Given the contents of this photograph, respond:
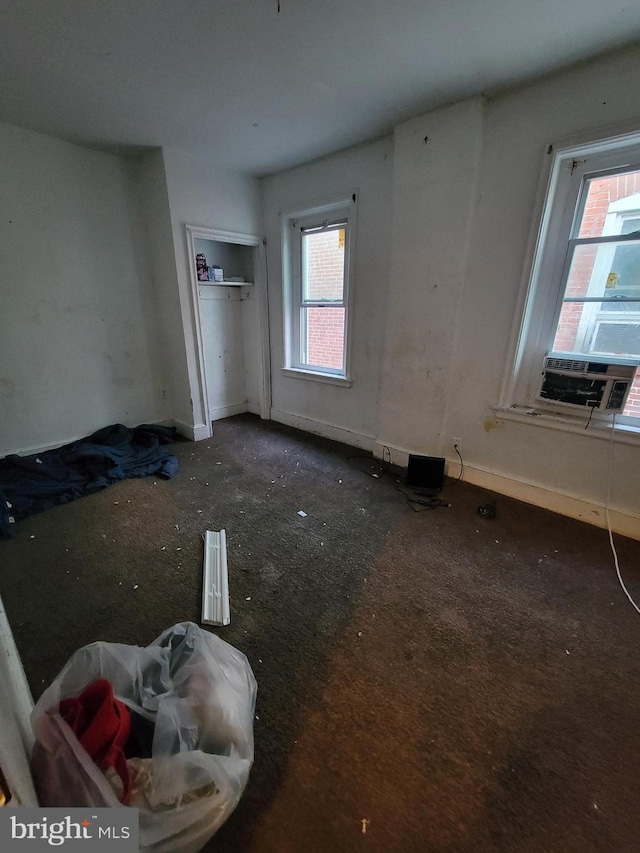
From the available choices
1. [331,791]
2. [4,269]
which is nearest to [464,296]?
[331,791]

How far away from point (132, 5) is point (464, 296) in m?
2.23

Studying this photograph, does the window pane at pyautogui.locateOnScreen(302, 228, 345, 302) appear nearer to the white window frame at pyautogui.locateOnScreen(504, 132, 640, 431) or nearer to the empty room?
the empty room

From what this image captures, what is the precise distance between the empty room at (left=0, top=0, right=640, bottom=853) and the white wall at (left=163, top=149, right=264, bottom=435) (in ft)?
0.09

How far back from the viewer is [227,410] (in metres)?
4.22

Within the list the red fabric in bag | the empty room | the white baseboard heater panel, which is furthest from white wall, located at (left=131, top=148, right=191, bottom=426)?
the red fabric in bag

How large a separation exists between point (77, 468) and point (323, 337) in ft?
8.06

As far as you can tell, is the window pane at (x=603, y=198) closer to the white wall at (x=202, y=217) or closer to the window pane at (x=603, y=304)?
the window pane at (x=603, y=304)

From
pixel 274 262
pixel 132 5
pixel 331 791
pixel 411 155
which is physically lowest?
pixel 331 791

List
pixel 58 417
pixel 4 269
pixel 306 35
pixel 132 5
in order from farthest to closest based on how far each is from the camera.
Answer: pixel 58 417 < pixel 4 269 < pixel 306 35 < pixel 132 5

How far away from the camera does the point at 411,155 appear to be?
2.40 m

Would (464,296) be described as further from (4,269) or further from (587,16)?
(4,269)

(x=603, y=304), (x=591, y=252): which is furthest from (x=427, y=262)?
(x=603, y=304)

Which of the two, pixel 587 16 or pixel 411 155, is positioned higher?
pixel 587 16

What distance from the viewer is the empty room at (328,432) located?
99 cm
